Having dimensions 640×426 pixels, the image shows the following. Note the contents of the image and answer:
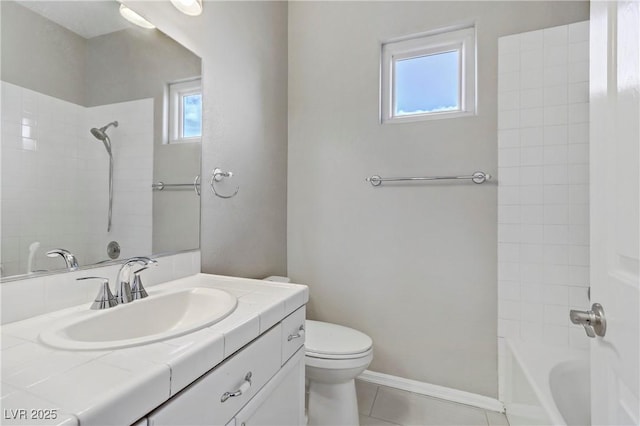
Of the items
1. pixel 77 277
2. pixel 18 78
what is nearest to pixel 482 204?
pixel 77 277

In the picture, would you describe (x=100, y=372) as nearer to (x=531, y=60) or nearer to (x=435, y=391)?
(x=435, y=391)

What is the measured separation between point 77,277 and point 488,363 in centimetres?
195

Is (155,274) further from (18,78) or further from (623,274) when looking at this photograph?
(623,274)

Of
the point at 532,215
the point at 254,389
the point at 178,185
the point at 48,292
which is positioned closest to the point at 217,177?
the point at 178,185

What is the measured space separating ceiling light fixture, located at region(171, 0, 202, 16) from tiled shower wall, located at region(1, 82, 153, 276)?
0.44 m

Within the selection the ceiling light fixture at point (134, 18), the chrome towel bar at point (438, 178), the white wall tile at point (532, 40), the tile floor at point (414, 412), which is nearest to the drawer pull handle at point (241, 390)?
the tile floor at point (414, 412)

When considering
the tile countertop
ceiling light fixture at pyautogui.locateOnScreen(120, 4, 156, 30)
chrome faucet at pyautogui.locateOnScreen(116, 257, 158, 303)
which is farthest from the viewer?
ceiling light fixture at pyautogui.locateOnScreen(120, 4, 156, 30)

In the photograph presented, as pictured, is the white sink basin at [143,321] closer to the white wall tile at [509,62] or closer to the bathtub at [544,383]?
the bathtub at [544,383]

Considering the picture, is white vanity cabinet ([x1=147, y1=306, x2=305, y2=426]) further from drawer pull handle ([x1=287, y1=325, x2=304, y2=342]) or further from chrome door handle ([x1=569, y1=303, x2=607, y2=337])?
chrome door handle ([x1=569, y1=303, x2=607, y2=337])

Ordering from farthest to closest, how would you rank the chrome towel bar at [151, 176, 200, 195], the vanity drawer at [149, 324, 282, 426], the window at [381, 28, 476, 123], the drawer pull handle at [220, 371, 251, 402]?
the window at [381, 28, 476, 123] → the chrome towel bar at [151, 176, 200, 195] → the drawer pull handle at [220, 371, 251, 402] → the vanity drawer at [149, 324, 282, 426]

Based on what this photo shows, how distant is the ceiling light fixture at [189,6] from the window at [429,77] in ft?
3.72

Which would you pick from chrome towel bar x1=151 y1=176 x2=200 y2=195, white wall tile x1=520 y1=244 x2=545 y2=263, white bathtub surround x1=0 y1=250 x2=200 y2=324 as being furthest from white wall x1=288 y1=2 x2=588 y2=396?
white bathtub surround x1=0 y1=250 x2=200 y2=324

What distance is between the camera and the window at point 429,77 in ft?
5.83

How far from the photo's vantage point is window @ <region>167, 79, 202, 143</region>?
126 cm
